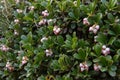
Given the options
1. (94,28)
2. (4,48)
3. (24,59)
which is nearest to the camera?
(94,28)

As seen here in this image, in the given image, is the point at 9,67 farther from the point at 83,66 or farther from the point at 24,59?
the point at 83,66

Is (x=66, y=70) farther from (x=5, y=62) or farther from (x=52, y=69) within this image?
(x=5, y=62)

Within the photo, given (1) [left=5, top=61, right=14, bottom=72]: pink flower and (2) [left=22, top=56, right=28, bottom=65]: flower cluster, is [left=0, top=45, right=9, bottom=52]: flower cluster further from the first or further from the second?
(2) [left=22, top=56, right=28, bottom=65]: flower cluster

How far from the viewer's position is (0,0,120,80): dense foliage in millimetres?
2611

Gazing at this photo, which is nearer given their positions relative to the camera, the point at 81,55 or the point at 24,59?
the point at 81,55

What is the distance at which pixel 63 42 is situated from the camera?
110 inches

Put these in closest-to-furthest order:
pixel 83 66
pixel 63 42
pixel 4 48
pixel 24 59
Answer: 1. pixel 83 66
2. pixel 63 42
3. pixel 24 59
4. pixel 4 48

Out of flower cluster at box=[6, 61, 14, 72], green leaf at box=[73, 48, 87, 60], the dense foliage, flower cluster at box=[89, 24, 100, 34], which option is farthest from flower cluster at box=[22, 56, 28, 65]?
flower cluster at box=[89, 24, 100, 34]

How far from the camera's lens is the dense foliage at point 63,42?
2611mm

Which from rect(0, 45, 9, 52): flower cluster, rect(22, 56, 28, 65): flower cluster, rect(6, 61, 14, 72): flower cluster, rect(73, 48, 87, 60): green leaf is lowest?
rect(6, 61, 14, 72): flower cluster

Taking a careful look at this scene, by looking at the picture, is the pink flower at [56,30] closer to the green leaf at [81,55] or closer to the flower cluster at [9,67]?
the green leaf at [81,55]

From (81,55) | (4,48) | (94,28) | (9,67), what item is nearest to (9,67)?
(9,67)

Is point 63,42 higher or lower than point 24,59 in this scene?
higher

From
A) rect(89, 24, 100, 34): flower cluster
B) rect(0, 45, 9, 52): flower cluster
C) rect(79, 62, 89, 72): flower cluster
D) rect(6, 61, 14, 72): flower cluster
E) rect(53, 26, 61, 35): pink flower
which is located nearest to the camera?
rect(79, 62, 89, 72): flower cluster
